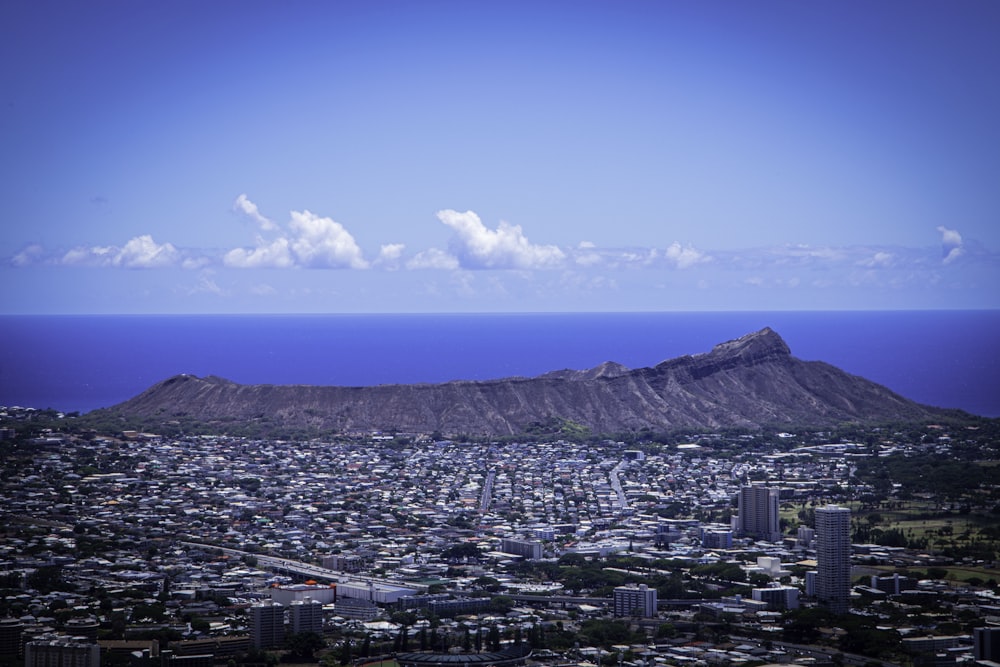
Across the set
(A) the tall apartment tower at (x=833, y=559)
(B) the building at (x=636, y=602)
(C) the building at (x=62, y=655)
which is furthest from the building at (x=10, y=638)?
(A) the tall apartment tower at (x=833, y=559)

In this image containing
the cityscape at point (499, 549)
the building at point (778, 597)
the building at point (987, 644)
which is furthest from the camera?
the building at point (778, 597)

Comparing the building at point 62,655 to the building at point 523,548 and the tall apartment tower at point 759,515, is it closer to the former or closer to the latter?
the building at point 523,548

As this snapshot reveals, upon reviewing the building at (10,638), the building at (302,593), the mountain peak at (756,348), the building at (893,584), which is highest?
the mountain peak at (756,348)

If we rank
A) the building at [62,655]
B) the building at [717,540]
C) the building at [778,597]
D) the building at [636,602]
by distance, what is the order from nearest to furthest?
the building at [62,655] < the building at [636,602] < the building at [778,597] < the building at [717,540]

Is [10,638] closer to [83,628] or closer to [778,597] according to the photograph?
[83,628]

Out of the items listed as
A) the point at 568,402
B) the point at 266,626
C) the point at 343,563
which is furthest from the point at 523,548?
the point at 568,402

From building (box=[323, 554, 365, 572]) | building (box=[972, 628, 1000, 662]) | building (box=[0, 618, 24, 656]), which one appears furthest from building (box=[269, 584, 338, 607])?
building (box=[972, 628, 1000, 662])

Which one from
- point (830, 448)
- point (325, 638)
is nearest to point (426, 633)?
Result: point (325, 638)

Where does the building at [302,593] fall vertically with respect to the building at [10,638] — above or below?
above
